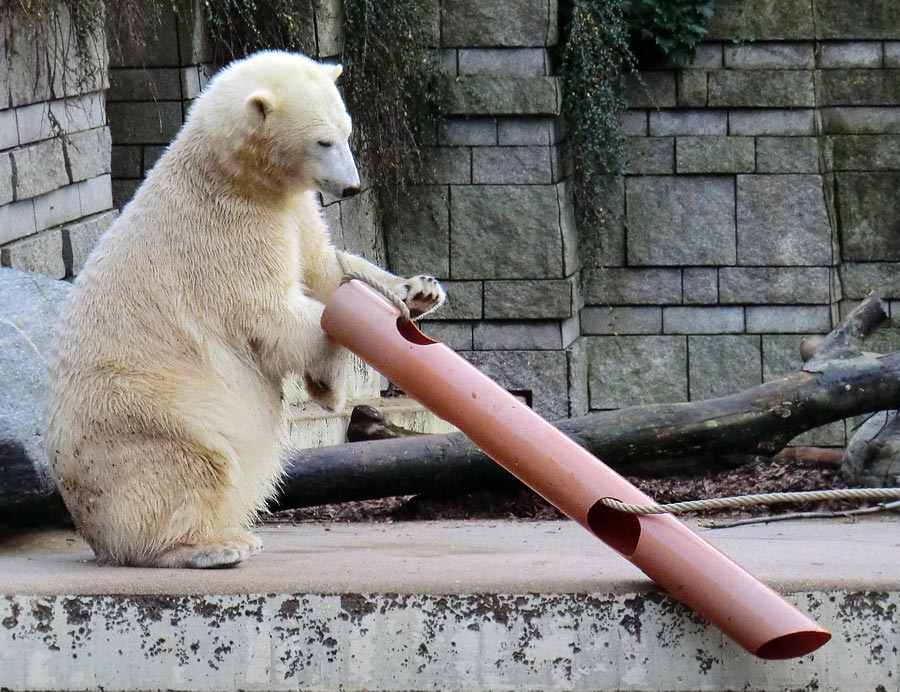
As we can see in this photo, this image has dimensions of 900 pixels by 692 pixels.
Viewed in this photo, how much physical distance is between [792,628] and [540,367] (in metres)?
5.00

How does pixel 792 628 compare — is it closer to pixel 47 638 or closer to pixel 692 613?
pixel 692 613

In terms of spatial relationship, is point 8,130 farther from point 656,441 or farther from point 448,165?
point 448,165

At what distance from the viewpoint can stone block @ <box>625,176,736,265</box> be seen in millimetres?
7406

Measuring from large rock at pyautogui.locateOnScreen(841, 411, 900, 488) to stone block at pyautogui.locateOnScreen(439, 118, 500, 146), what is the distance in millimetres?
3093

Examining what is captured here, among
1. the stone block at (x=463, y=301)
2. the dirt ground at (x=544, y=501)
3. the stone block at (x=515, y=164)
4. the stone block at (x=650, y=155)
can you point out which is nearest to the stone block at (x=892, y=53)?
the stone block at (x=650, y=155)

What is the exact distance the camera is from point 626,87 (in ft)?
24.0

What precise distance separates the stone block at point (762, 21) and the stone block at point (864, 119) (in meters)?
0.47

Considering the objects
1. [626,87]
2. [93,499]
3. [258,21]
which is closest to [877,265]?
[626,87]

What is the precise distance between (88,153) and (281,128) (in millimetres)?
2051

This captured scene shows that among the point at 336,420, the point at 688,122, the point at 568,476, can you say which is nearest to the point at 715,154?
the point at 688,122

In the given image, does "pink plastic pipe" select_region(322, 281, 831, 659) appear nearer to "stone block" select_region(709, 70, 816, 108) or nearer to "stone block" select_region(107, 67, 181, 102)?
"stone block" select_region(107, 67, 181, 102)

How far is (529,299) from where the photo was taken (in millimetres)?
7234

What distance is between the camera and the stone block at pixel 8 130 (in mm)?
4234

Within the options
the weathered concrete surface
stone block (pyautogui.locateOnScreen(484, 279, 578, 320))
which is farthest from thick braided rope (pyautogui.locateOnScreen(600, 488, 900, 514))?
stone block (pyautogui.locateOnScreen(484, 279, 578, 320))
